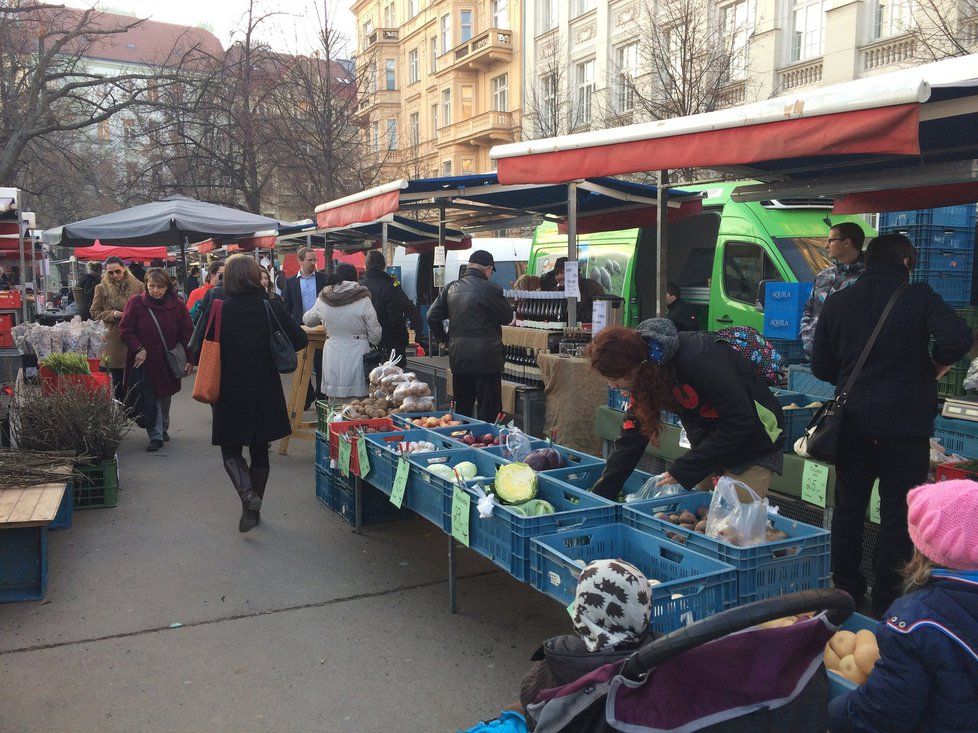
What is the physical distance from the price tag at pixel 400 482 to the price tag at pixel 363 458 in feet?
1.80

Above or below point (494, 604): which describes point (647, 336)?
above

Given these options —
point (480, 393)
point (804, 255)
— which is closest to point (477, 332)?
point (480, 393)

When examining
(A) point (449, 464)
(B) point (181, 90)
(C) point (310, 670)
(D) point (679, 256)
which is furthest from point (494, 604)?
(B) point (181, 90)

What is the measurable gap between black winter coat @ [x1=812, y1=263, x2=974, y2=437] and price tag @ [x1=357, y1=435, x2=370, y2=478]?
2.78 metres

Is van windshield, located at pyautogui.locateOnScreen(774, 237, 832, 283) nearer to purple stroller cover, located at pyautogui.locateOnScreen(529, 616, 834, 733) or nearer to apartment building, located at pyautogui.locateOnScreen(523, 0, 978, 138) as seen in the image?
apartment building, located at pyautogui.locateOnScreen(523, 0, 978, 138)

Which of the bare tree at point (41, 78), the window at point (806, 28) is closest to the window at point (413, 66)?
the bare tree at point (41, 78)

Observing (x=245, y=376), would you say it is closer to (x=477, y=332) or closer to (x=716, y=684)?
(x=477, y=332)

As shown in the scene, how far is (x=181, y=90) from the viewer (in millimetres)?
22328

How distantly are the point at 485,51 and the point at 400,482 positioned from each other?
1245 inches

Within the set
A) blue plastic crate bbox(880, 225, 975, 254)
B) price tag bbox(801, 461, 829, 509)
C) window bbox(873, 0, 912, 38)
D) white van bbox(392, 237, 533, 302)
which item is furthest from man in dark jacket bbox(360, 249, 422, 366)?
window bbox(873, 0, 912, 38)

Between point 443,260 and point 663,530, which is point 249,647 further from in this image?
point 443,260

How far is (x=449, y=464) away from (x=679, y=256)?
7.37 metres

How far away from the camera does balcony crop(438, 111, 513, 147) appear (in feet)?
108

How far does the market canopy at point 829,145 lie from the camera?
352 centimetres
